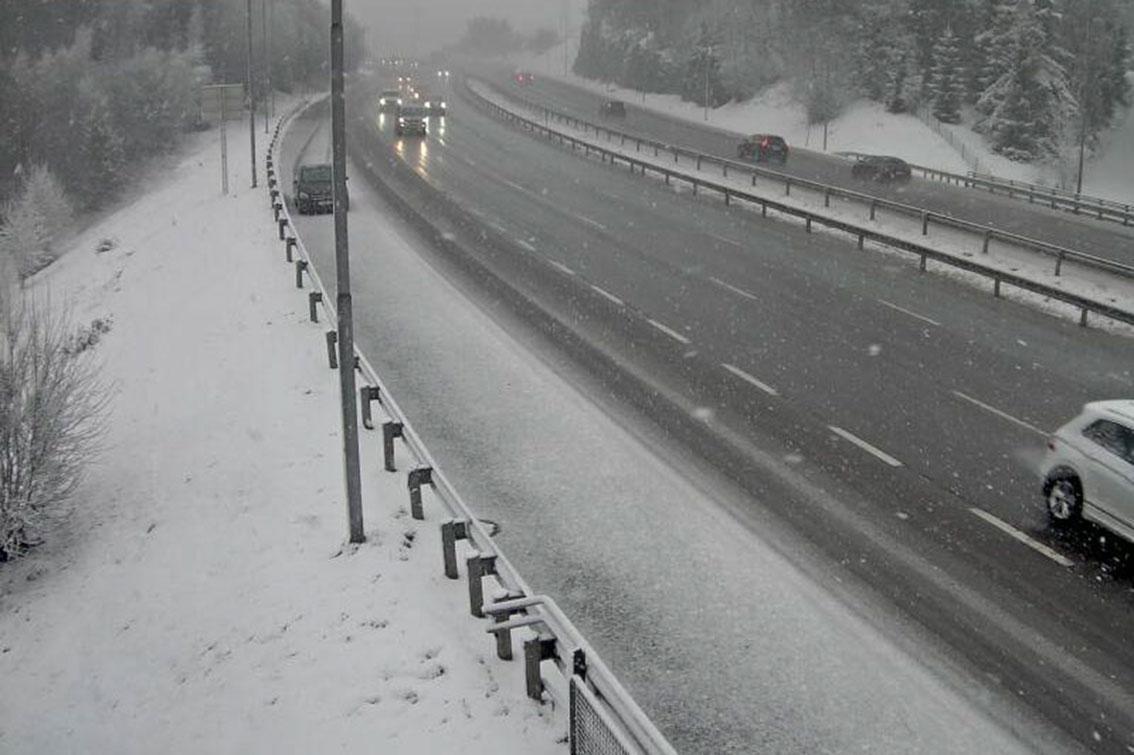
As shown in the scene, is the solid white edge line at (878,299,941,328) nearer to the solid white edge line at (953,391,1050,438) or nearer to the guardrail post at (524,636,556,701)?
the solid white edge line at (953,391,1050,438)

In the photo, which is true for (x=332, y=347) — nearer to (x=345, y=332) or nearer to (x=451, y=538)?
(x=345, y=332)

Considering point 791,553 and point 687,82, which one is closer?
point 791,553

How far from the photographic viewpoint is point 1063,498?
12.0 m

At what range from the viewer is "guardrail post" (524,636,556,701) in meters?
8.34

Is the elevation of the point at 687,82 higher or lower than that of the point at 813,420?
higher

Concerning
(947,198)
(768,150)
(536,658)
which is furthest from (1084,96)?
(536,658)

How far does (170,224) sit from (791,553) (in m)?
31.8

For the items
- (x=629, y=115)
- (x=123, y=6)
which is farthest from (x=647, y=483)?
(x=123, y=6)

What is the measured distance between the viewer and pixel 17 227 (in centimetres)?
5559

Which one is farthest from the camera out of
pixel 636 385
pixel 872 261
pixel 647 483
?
Result: pixel 872 261

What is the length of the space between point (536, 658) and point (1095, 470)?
285 inches

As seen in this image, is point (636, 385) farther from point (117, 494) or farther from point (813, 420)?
point (117, 494)

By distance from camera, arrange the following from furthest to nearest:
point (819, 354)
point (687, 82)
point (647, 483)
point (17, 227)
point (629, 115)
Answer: point (687, 82) < point (629, 115) < point (17, 227) < point (819, 354) < point (647, 483)

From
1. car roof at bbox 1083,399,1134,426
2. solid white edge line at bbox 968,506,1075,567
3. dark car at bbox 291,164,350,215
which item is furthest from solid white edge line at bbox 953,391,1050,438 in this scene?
dark car at bbox 291,164,350,215
